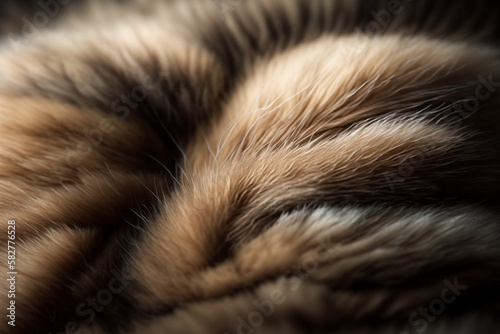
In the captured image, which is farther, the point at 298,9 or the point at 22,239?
the point at 298,9

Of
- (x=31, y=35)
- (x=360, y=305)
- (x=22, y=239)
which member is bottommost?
(x=360, y=305)

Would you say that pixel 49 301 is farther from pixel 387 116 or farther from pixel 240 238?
pixel 387 116

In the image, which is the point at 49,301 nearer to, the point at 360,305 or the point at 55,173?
the point at 55,173

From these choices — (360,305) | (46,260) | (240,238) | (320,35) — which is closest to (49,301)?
(46,260)

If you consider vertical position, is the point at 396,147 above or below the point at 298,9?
below

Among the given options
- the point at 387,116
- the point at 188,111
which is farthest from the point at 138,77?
the point at 387,116

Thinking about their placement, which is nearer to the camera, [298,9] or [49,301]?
[49,301]
